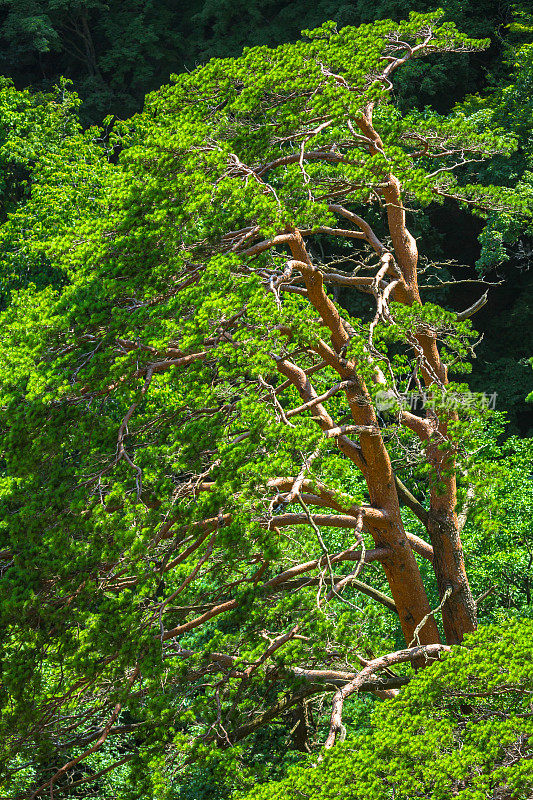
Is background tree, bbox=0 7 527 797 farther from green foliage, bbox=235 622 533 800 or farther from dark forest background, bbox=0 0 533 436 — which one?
dark forest background, bbox=0 0 533 436

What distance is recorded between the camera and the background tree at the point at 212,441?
5.06 metres

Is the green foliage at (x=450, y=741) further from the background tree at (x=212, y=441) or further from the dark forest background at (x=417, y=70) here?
the dark forest background at (x=417, y=70)

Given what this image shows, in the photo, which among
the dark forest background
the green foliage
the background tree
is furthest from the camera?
the dark forest background

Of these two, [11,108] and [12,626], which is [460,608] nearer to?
[12,626]

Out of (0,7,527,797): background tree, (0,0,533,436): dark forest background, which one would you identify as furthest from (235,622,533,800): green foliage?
(0,0,533,436): dark forest background

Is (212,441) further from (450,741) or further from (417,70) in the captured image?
(417,70)

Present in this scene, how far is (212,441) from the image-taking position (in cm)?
512

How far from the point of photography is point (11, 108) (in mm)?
15070

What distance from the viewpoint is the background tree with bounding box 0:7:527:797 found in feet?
16.6

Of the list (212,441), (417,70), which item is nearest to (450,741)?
(212,441)

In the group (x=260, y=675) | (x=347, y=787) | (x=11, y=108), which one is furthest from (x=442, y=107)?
(x=347, y=787)

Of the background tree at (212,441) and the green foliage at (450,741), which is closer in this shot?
the green foliage at (450,741)

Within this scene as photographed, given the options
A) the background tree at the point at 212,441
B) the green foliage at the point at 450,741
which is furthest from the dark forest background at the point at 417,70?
the green foliage at the point at 450,741

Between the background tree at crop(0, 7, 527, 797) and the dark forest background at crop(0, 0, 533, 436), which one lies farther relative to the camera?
the dark forest background at crop(0, 0, 533, 436)
